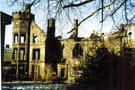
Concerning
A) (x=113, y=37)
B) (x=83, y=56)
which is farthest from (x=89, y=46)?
(x=113, y=37)

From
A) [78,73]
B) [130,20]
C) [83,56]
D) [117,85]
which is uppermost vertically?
[130,20]

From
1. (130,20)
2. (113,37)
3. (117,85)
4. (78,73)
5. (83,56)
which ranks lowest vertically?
(117,85)

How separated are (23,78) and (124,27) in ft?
8.67

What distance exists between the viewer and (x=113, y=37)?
3900 millimetres

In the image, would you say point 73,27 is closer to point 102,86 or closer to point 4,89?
point 102,86

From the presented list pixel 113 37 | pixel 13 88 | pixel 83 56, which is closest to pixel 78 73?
pixel 83 56

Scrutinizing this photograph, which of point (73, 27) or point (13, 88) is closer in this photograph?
point (73, 27)

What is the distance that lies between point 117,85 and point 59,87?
1.62 meters

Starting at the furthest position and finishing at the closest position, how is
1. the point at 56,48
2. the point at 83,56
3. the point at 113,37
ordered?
the point at 56,48 → the point at 83,56 → the point at 113,37

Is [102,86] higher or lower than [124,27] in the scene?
lower

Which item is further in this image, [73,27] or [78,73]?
[78,73]

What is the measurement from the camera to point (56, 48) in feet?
18.1

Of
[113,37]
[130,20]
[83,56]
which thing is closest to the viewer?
[130,20]

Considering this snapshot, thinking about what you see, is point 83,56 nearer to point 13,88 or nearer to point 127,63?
point 127,63
